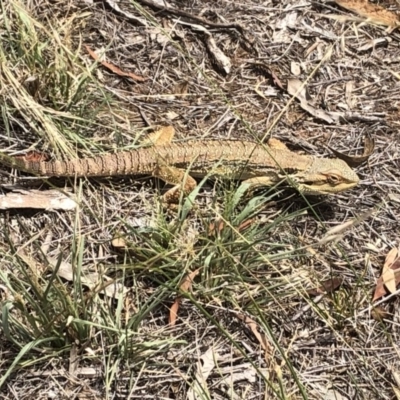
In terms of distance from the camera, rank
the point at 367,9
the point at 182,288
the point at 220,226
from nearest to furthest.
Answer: the point at 182,288
the point at 220,226
the point at 367,9

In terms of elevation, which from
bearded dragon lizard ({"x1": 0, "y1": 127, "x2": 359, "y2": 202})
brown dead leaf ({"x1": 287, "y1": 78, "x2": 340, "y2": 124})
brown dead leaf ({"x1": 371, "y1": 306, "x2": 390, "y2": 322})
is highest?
brown dead leaf ({"x1": 287, "y1": 78, "x2": 340, "y2": 124})

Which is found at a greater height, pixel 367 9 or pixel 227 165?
pixel 367 9

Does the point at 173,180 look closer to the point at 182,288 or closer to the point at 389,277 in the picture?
the point at 182,288

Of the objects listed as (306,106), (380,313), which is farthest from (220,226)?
(306,106)

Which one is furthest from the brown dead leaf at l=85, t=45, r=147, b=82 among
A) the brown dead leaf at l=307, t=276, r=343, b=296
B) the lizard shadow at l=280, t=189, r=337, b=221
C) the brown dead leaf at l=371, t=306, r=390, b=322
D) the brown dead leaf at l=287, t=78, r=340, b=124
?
the brown dead leaf at l=371, t=306, r=390, b=322

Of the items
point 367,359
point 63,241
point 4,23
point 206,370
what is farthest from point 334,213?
point 4,23

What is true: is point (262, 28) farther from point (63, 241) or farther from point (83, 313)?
point (83, 313)

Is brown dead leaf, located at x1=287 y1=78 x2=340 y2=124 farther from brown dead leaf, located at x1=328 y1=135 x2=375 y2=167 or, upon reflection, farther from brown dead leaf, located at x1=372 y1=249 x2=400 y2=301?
brown dead leaf, located at x1=372 y1=249 x2=400 y2=301

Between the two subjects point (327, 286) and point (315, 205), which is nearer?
point (327, 286)
